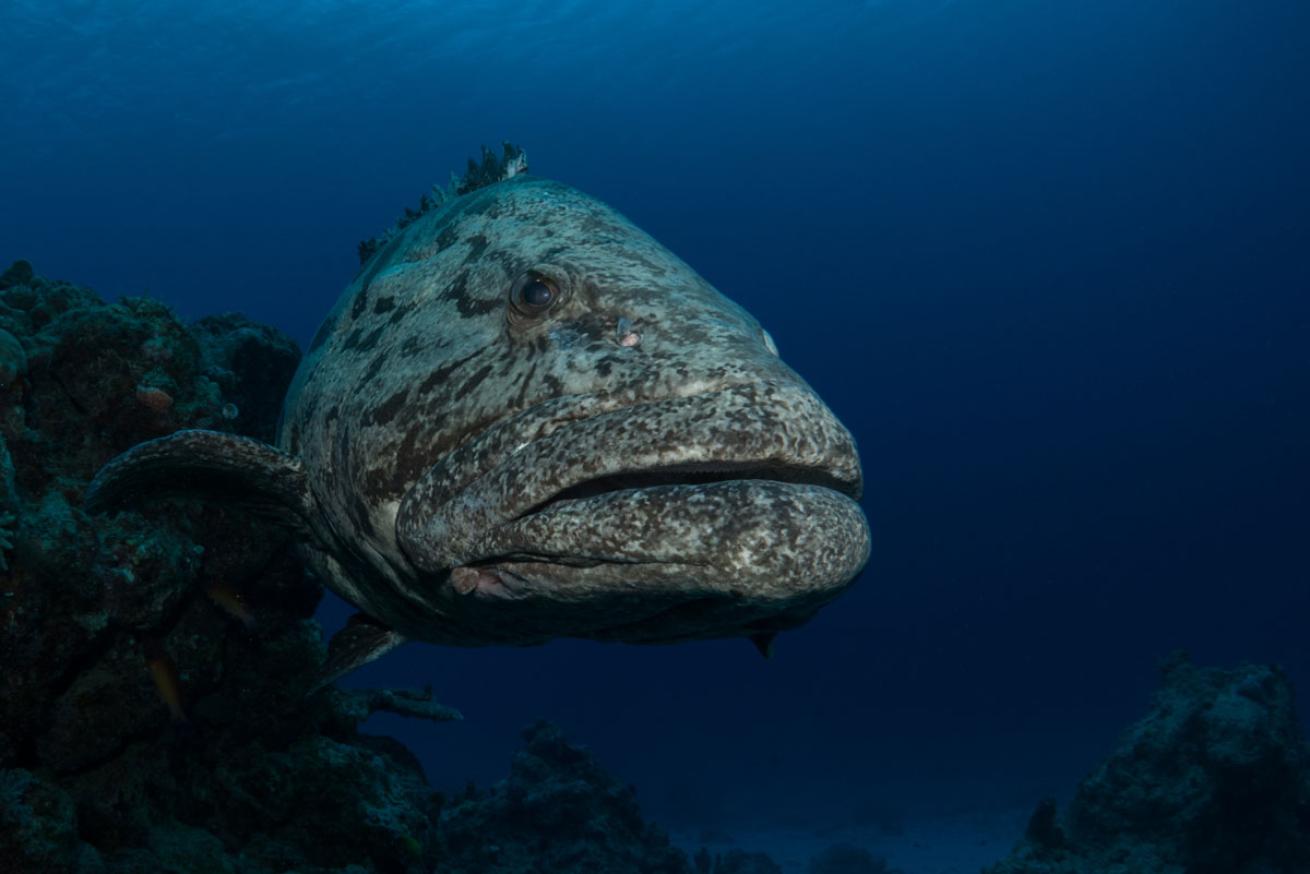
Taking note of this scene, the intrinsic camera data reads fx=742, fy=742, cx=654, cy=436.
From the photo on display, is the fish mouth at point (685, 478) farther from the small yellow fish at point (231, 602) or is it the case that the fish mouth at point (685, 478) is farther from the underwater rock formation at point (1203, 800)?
the underwater rock formation at point (1203, 800)

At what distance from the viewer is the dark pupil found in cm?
353

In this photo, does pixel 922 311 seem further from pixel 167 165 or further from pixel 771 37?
pixel 167 165

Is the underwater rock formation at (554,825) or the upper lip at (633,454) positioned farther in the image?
the underwater rock formation at (554,825)

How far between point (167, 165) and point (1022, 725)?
10100cm

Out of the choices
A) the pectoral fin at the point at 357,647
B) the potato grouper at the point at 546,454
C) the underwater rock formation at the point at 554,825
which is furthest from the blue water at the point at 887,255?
the potato grouper at the point at 546,454

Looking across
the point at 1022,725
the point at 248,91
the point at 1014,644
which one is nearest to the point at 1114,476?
the point at 1014,644

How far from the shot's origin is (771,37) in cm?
7781

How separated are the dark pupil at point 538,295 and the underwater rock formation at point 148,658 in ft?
9.19

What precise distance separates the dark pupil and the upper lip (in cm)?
71

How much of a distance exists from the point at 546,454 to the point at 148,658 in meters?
3.45

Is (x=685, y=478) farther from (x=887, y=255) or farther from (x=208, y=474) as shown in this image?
(x=887, y=255)

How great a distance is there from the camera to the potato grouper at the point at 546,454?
261 cm

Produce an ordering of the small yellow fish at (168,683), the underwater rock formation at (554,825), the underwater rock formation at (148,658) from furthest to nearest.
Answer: the underwater rock formation at (554,825)
the small yellow fish at (168,683)
the underwater rock formation at (148,658)

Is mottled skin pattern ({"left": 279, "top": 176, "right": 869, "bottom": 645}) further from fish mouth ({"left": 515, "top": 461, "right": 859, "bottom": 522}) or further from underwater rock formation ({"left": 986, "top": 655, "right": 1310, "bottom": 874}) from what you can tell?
underwater rock formation ({"left": 986, "top": 655, "right": 1310, "bottom": 874})
